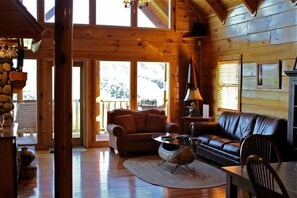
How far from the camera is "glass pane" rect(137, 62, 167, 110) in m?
8.63

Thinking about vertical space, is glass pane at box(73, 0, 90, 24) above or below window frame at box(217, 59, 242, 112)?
above

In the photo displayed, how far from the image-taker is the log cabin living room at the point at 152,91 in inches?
Result: 204

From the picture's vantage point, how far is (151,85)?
8719 mm

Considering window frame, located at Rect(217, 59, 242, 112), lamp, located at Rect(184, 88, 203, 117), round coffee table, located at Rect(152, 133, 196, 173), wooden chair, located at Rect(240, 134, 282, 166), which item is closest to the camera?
wooden chair, located at Rect(240, 134, 282, 166)

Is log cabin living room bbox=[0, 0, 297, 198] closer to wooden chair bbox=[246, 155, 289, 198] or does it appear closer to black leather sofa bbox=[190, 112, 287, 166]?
black leather sofa bbox=[190, 112, 287, 166]

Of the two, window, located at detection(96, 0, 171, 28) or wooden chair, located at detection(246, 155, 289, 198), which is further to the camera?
window, located at detection(96, 0, 171, 28)

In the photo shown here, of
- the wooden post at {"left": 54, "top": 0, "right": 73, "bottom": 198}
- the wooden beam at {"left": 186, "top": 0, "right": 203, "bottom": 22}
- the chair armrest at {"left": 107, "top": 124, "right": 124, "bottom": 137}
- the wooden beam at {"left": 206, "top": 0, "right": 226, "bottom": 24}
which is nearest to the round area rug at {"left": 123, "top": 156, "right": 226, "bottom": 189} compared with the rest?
the chair armrest at {"left": 107, "top": 124, "right": 124, "bottom": 137}

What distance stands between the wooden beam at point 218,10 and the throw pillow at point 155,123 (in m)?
2.46

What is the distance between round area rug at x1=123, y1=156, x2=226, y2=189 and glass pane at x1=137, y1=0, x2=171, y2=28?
11.3ft

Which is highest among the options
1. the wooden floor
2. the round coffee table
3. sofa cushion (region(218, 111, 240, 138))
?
sofa cushion (region(218, 111, 240, 138))

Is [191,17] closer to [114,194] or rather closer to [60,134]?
[114,194]

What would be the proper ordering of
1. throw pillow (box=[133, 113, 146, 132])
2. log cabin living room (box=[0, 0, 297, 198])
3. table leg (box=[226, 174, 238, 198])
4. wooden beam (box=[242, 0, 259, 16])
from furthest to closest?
throw pillow (box=[133, 113, 146, 132]) < wooden beam (box=[242, 0, 259, 16]) < log cabin living room (box=[0, 0, 297, 198]) < table leg (box=[226, 174, 238, 198])

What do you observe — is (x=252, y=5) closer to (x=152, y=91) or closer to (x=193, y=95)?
(x=193, y=95)

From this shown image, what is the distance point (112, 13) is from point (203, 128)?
335 cm
